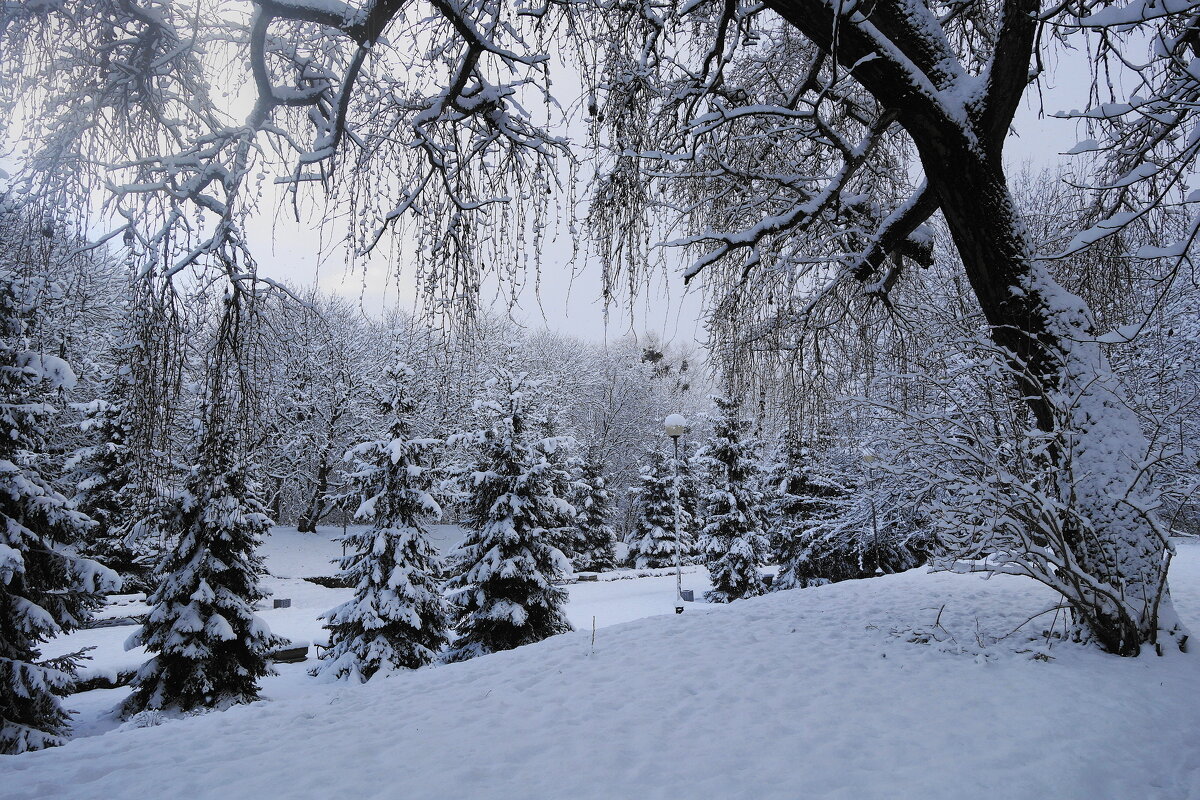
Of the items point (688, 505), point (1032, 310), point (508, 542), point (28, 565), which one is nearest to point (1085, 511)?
point (1032, 310)

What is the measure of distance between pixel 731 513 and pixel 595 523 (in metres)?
10.1

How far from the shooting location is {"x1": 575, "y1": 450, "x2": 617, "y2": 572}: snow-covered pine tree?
2480 centimetres

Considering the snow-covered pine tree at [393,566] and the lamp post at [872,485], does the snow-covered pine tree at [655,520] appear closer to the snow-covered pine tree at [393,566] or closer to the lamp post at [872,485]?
the lamp post at [872,485]

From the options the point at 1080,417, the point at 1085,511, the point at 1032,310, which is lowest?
the point at 1085,511

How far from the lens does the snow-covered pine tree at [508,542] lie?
10.4m

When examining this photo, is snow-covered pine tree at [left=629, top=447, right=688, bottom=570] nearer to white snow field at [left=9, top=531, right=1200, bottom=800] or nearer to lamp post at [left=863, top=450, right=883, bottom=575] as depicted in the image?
lamp post at [left=863, top=450, right=883, bottom=575]

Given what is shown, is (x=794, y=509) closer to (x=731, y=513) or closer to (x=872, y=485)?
(x=731, y=513)

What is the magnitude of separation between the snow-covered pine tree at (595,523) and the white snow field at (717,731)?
19449mm

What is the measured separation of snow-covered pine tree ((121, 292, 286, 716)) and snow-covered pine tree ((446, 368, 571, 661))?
10.5 ft

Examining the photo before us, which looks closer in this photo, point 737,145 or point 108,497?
point 737,145

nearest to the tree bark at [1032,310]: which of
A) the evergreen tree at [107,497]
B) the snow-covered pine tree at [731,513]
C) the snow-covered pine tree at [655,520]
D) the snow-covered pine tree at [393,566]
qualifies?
the snow-covered pine tree at [393,566]

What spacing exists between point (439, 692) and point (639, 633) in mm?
2281

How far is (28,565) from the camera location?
696 centimetres

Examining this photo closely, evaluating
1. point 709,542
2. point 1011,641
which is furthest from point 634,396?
point 1011,641
